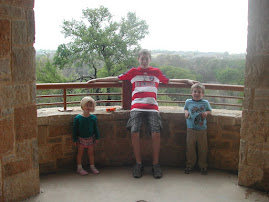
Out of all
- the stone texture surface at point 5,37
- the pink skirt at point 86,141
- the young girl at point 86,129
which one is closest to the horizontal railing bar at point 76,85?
the young girl at point 86,129

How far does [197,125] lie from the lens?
3.36 meters

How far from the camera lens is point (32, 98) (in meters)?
2.69

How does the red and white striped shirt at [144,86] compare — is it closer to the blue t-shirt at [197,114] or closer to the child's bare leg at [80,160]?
the blue t-shirt at [197,114]

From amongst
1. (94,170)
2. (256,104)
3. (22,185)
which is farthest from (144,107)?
(22,185)

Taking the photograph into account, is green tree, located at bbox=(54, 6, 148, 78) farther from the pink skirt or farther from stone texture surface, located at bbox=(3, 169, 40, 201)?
stone texture surface, located at bbox=(3, 169, 40, 201)

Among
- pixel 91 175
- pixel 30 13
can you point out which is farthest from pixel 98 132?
pixel 30 13

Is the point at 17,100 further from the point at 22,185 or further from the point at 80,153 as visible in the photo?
the point at 80,153

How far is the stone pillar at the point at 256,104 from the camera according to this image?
9.22ft

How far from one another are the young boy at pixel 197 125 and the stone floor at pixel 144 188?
227 millimetres

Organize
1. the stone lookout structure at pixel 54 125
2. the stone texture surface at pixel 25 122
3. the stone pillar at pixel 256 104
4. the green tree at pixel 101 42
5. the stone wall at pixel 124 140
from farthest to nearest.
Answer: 1. the green tree at pixel 101 42
2. the stone wall at pixel 124 140
3. the stone pillar at pixel 256 104
4. the stone texture surface at pixel 25 122
5. the stone lookout structure at pixel 54 125

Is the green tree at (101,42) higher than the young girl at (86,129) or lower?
higher

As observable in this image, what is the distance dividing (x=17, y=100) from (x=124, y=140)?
5.18ft

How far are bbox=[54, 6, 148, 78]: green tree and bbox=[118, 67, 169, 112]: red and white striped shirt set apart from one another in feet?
45.5

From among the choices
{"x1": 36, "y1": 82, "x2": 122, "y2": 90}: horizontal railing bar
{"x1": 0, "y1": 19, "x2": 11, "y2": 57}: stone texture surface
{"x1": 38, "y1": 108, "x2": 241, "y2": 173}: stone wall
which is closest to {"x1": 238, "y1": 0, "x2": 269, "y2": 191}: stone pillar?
{"x1": 38, "y1": 108, "x2": 241, "y2": 173}: stone wall
